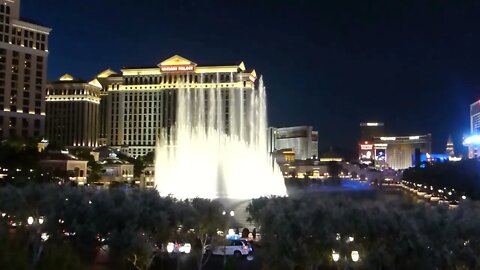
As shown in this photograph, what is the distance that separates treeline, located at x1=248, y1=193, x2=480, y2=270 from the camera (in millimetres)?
17016

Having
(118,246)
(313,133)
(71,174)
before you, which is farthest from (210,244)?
(313,133)

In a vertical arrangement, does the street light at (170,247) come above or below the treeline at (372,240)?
below

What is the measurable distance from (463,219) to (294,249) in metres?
5.35

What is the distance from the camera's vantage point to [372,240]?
1778 cm

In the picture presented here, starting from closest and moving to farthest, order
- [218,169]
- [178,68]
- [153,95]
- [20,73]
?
[218,169] < [20,73] < [178,68] < [153,95]

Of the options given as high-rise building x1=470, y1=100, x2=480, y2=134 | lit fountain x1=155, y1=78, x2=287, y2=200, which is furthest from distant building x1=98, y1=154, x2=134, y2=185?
high-rise building x1=470, y1=100, x2=480, y2=134

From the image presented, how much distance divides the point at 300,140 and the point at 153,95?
252 feet

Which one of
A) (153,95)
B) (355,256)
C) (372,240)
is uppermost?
(153,95)

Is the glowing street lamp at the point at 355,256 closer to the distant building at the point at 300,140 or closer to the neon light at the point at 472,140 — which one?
the neon light at the point at 472,140

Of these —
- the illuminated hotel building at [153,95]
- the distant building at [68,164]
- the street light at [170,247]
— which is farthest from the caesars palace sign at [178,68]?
the street light at [170,247]

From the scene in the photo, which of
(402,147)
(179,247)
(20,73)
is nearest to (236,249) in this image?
(179,247)

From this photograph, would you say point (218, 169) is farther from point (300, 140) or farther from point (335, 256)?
point (300, 140)

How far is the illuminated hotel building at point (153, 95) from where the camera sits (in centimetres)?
10253

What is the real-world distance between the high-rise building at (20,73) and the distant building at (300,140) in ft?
321
